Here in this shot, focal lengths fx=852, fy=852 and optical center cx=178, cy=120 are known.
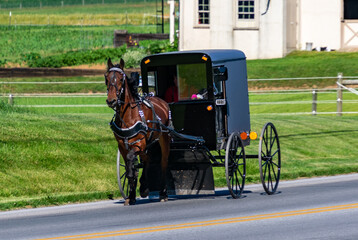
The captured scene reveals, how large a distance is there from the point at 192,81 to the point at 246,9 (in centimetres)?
3320

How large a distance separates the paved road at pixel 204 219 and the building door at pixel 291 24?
106 ft

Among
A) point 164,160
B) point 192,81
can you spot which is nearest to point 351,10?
point 192,81

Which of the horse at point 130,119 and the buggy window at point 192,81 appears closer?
the horse at point 130,119

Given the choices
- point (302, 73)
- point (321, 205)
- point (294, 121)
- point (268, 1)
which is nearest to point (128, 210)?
point (321, 205)

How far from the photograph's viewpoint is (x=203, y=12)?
4841cm

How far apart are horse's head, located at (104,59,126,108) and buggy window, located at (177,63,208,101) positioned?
207 cm

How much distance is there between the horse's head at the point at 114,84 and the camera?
13.0 m

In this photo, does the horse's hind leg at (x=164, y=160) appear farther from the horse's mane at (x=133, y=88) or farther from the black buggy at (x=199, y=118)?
the horse's mane at (x=133, y=88)

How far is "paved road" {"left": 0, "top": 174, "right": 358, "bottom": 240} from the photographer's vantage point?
35.7ft

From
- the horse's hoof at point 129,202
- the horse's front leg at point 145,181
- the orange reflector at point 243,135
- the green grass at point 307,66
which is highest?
the green grass at point 307,66

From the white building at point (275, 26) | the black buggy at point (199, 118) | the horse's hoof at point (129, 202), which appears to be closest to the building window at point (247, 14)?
the white building at point (275, 26)

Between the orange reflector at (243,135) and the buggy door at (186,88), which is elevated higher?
the buggy door at (186,88)

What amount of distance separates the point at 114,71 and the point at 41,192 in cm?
342

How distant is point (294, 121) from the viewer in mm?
26594
